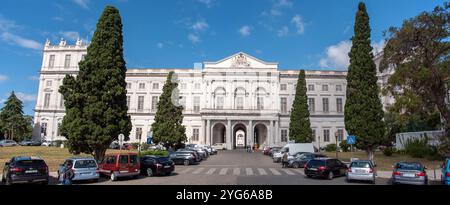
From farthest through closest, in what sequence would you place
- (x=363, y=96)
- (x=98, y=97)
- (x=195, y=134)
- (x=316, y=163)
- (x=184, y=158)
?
(x=195, y=134), (x=184, y=158), (x=363, y=96), (x=98, y=97), (x=316, y=163)

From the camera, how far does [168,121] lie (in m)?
40.9

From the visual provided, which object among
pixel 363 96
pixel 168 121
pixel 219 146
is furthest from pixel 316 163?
pixel 219 146

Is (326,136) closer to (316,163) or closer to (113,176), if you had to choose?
(316,163)

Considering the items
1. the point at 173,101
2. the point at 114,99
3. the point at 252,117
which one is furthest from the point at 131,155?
the point at 252,117

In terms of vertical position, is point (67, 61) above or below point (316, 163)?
above

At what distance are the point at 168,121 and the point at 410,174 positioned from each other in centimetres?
3048

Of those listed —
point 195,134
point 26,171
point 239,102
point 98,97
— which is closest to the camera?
point 26,171

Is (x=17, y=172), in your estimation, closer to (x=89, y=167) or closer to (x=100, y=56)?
(x=89, y=167)

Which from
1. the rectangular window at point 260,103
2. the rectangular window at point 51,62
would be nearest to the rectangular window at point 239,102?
the rectangular window at point 260,103

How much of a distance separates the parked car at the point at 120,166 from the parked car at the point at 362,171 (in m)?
13.0

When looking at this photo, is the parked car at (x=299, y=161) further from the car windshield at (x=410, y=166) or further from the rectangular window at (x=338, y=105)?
the rectangular window at (x=338, y=105)

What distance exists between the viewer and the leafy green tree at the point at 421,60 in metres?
24.7

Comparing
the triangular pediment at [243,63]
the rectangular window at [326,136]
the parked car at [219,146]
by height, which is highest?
the triangular pediment at [243,63]

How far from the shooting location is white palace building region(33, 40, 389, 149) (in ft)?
236
